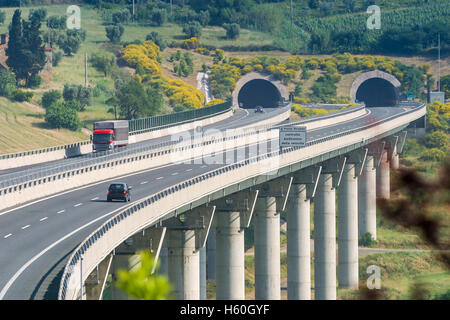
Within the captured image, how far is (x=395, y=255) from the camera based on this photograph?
11394cm

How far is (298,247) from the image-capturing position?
95.8 meters

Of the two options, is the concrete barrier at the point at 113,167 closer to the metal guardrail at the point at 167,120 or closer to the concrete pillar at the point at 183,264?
the concrete pillar at the point at 183,264

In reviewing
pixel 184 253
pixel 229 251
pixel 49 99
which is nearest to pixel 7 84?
pixel 49 99

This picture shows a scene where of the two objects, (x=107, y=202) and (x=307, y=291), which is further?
(x=307, y=291)

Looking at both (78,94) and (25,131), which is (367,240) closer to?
(25,131)

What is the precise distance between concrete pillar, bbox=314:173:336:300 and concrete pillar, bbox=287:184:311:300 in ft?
14.9

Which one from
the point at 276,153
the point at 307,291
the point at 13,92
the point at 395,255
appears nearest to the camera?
the point at 276,153

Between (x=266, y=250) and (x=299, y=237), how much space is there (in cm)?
961

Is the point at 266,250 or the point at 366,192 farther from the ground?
the point at 266,250

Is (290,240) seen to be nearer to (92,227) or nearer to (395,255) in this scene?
(395,255)

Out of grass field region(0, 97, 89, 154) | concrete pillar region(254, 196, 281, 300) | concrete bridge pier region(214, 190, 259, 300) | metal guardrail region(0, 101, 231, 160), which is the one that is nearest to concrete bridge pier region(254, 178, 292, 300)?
concrete pillar region(254, 196, 281, 300)

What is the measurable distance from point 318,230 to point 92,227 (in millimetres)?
57949
